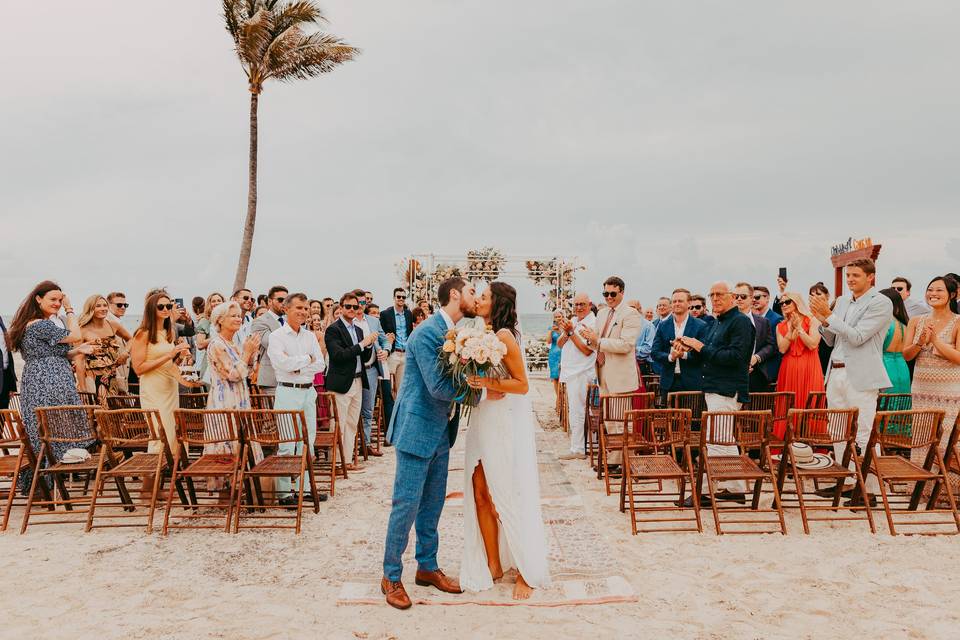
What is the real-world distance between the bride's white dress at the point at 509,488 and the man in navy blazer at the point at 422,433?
0.21m

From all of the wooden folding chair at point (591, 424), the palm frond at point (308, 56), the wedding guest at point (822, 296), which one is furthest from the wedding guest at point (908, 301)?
the palm frond at point (308, 56)

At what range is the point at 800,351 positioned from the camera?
28.2 feet

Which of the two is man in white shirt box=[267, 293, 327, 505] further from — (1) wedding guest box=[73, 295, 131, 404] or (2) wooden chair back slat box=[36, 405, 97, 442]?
(1) wedding guest box=[73, 295, 131, 404]

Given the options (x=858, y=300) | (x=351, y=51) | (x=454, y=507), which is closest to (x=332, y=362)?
(x=454, y=507)

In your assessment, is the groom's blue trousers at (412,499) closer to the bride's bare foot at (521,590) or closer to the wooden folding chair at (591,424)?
the bride's bare foot at (521,590)

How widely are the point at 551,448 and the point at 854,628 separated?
6.45 m

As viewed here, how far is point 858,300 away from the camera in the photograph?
6988 millimetres

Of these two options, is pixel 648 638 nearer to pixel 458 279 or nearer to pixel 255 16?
pixel 458 279

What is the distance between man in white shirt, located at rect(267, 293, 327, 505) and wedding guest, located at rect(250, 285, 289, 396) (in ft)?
2.09

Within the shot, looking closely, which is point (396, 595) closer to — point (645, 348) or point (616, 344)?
point (616, 344)

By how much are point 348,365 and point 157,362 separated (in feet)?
7.82

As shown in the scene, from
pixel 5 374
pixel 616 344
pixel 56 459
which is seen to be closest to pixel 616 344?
pixel 616 344

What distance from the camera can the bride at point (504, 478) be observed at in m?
4.69

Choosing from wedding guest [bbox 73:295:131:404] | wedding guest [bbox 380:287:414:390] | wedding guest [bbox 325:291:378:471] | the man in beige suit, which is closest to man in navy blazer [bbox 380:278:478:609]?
wedding guest [bbox 325:291:378:471]
